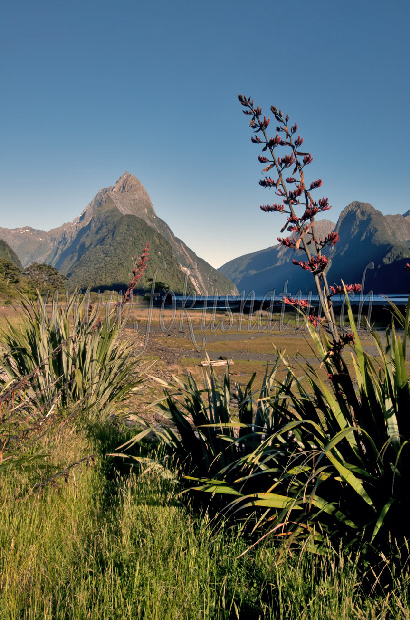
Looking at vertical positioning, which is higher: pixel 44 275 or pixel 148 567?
pixel 44 275

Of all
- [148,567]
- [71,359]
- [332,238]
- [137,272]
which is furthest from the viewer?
[71,359]

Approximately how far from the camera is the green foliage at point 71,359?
5.52 m

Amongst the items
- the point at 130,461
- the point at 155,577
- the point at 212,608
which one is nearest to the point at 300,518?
the point at 212,608

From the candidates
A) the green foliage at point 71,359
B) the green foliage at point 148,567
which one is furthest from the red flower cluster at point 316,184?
the green foliage at point 71,359

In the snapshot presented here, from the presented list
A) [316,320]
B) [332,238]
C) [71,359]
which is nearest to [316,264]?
[332,238]

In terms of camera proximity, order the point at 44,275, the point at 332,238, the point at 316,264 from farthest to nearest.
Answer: the point at 44,275, the point at 316,264, the point at 332,238

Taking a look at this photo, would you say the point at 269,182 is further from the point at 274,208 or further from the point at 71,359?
the point at 71,359

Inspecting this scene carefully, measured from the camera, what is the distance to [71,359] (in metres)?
5.73

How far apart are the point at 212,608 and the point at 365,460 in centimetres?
131

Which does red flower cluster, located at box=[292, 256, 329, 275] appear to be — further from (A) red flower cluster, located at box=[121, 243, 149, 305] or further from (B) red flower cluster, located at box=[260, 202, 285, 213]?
(A) red flower cluster, located at box=[121, 243, 149, 305]

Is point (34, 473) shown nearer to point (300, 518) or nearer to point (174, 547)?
point (174, 547)

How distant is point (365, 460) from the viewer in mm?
2564

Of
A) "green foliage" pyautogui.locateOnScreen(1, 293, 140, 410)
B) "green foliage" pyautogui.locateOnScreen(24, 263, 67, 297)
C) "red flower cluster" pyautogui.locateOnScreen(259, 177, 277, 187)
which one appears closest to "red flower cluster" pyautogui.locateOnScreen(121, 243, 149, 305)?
"green foliage" pyautogui.locateOnScreen(1, 293, 140, 410)

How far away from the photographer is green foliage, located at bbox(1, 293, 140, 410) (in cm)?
552
